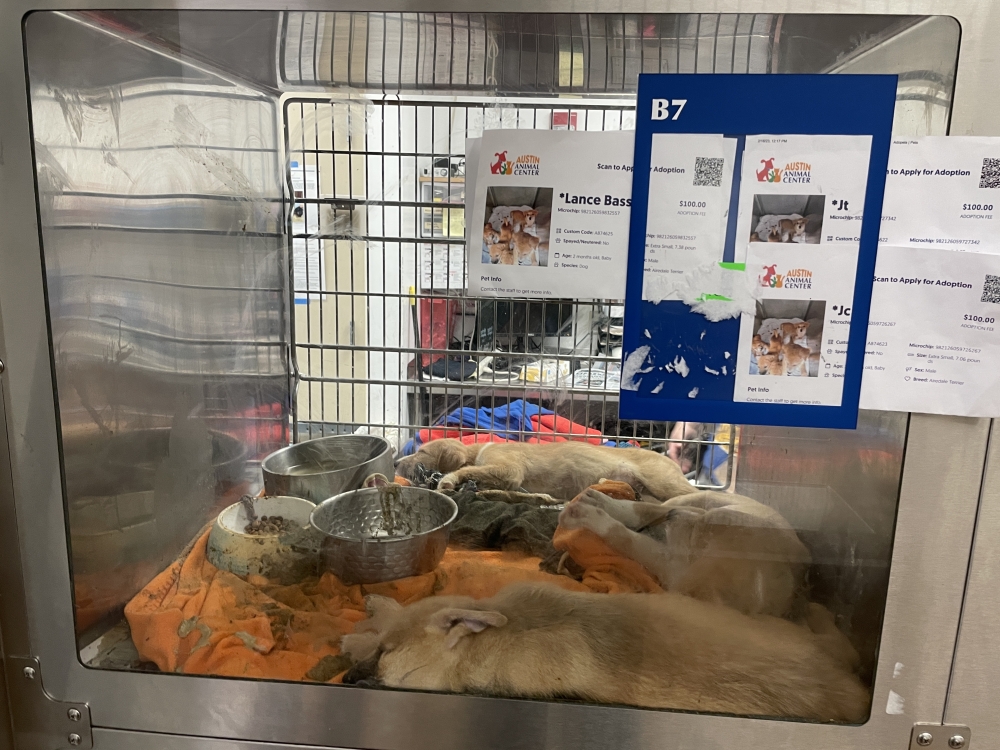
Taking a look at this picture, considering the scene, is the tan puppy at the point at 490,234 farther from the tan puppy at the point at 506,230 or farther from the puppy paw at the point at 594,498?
the puppy paw at the point at 594,498

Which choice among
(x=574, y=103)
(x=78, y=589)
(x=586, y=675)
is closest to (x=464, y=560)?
(x=586, y=675)

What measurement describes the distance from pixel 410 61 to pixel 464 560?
0.64 metres

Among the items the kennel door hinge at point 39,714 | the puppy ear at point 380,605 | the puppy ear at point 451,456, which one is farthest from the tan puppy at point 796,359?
the kennel door hinge at point 39,714

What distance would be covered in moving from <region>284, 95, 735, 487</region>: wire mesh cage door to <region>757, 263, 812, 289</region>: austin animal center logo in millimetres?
160

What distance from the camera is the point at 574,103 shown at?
73cm

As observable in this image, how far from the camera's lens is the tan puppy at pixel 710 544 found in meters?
0.85

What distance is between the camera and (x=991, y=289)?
0.68 m

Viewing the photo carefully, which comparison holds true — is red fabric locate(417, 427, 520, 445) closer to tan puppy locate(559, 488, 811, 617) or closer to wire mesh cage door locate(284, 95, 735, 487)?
wire mesh cage door locate(284, 95, 735, 487)

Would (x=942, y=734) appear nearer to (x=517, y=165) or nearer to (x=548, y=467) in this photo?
(x=548, y=467)

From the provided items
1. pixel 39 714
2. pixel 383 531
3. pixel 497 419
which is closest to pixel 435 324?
pixel 497 419

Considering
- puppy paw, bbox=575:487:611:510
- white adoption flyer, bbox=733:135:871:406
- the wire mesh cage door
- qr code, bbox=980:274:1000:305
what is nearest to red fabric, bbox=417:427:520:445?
the wire mesh cage door

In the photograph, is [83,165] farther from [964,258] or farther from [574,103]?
[964,258]

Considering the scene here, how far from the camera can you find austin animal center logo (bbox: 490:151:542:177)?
73 cm

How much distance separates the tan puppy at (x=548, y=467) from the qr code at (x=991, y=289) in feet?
1.29
